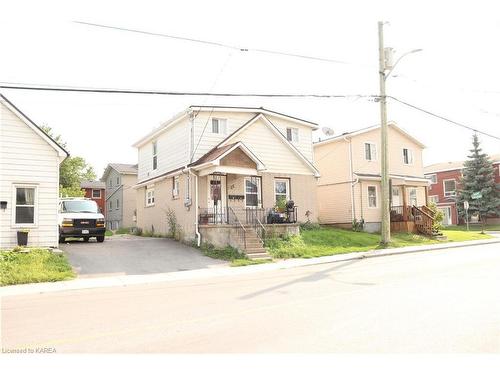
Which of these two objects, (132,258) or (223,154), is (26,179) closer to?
(132,258)

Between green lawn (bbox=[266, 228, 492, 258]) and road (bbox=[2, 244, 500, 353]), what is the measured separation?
24.0 ft

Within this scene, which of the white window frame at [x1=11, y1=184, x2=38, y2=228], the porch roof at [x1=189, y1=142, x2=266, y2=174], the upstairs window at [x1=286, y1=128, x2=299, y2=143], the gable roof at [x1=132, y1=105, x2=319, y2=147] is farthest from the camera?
the upstairs window at [x1=286, y1=128, x2=299, y2=143]

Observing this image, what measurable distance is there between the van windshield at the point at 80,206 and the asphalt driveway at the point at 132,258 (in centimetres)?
164

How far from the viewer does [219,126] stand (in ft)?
75.8

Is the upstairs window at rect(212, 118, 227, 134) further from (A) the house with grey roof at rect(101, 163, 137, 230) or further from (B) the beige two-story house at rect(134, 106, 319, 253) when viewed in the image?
(A) the house with grey roof at rect(101, 163, 137, 230)

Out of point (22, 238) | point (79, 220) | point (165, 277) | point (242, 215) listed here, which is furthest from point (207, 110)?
point (165, 277)

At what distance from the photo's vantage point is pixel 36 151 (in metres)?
17.3

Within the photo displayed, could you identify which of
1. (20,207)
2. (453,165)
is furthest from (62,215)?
(453,165)

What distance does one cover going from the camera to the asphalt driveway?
49.5 ft

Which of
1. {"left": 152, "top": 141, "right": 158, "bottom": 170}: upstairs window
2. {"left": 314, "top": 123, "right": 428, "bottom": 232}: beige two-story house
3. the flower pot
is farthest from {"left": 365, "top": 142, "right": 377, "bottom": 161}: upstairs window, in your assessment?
the flower pot

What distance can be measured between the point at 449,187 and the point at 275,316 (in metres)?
50.6

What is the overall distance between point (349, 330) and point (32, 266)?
38.1ft

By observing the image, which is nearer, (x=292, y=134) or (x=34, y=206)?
(x=34, y=206)

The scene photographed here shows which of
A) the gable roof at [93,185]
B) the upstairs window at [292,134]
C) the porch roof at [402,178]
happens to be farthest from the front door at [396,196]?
the gable roof at [93,185]
